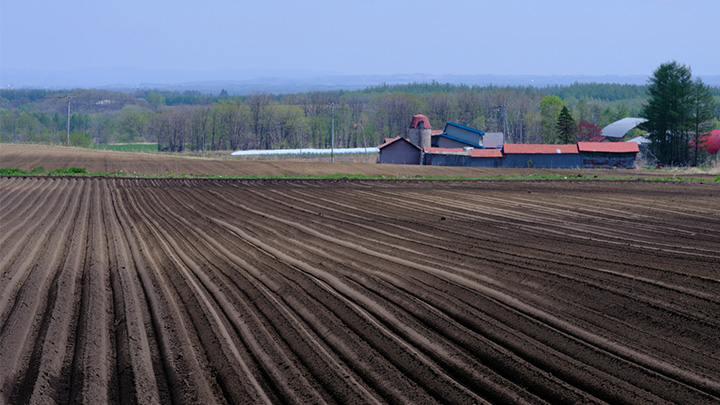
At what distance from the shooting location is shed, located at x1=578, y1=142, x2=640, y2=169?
56.2 m

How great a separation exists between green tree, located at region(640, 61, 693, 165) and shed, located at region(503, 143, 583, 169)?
9.73m

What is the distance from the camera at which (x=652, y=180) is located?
36969 millimetres

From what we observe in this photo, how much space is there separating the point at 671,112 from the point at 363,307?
186ft

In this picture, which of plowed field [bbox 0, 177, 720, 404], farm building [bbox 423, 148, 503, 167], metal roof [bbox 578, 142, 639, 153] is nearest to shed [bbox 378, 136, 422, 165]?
farm building [bbox 423, 148, 503, 167]

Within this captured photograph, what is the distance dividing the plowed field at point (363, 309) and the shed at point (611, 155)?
36.3 m

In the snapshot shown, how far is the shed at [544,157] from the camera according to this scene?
56.8 metres

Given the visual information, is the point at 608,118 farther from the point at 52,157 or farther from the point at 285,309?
the point at 285,309

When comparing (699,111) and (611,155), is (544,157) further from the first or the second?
(699,111)

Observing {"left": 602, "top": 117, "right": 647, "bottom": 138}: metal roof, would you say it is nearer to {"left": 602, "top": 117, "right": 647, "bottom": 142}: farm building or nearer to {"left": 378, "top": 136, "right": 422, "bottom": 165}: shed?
{"left": 602, "top": 117, "right": 647, "bottom": 142}: farm building

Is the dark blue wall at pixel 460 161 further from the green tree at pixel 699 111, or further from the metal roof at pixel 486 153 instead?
the green tree at pixel 699 111

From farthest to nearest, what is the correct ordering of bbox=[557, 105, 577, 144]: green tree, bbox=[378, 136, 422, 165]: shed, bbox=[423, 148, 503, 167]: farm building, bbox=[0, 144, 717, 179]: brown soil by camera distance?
bbox=[557, 105, 577, 144]: green tree → bbox=[378, 136, 422, 165]: shed → bbox=[423, 148, 503, 167]: farm building → bbox=[0, 144, 717, 179]: brown soil

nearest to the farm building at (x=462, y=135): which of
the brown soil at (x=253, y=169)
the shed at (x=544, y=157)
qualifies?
the shed at (x=544, y=157)

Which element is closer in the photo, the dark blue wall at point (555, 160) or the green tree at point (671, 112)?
the dark blue wall at point (555, 160)

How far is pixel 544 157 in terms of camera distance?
57.0m
